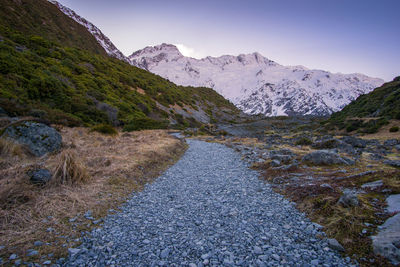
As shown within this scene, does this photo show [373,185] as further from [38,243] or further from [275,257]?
[38,243]

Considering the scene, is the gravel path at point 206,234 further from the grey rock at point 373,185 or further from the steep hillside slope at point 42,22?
the steep hillside slope at point 42,22

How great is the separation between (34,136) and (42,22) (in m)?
64.4

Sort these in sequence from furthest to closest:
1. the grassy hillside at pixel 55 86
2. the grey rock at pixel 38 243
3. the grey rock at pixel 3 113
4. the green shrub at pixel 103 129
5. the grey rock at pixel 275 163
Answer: the grassy hillside at pixel 55 86 < the green shrub at pixel 103 129 < the grey rock at pixel 3 113 < the grey rock at pixel 275 163 < the grey rock at pixel 38 243

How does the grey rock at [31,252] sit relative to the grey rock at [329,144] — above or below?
below

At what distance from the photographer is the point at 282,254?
3660 millimetres

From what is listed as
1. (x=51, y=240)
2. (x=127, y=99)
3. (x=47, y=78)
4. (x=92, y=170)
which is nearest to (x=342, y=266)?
(x=51, y=240)

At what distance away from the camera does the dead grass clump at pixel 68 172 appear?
632 cm

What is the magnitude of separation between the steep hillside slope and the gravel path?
53208mm

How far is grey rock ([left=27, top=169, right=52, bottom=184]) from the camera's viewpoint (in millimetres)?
5816

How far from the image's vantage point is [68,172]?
21.3ft

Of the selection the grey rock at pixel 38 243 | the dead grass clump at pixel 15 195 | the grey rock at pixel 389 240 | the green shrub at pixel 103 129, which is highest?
the grey rock at pixel 389 240

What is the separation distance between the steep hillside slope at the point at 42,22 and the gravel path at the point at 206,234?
53208 mm

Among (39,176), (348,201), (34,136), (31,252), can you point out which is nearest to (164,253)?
(31,252)

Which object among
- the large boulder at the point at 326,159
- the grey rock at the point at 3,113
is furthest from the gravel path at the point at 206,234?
the grey rock at the point at 3,113
